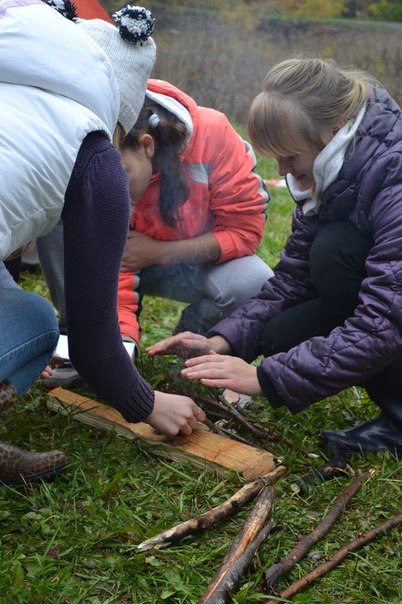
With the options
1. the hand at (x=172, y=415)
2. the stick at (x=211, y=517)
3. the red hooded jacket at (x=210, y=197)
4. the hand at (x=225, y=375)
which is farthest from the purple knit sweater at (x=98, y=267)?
the red hooded jacket at (x=210, y=197)

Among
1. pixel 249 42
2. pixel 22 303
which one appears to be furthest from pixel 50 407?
pixel 249 42

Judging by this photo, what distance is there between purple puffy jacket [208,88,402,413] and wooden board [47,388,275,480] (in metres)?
0.18

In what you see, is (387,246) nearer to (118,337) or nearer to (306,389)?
(306,389)

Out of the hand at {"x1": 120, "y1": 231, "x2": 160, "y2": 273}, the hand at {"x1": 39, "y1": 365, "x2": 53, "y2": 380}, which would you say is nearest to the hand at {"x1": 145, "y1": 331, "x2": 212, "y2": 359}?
the hand at {"x1": 39, "y1": 365, "x2": 53, "y2": 380}

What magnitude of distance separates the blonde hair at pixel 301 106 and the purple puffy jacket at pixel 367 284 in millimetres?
68

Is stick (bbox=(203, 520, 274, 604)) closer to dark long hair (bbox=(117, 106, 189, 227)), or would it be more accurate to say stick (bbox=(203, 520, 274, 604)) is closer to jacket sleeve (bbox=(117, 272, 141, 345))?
jacket sleeve (bbox=(117, 272, 141, 345))

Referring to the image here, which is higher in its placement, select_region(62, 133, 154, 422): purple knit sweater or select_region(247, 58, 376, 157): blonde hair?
select_region(247, 58, 376, 157): blonde hair

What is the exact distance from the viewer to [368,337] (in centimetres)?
228

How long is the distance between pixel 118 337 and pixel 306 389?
55 centimetres

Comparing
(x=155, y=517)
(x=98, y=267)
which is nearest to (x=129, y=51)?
(x=98, y=267)

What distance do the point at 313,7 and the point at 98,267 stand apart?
5.71 metres

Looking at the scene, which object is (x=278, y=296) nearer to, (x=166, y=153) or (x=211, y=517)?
(x=166, y=153)

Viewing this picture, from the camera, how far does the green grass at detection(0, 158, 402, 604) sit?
6.19ft

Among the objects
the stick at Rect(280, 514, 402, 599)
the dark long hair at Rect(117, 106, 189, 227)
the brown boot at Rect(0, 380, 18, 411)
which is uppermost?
the dark long hair at Rect(117, 106, 189, 227)
